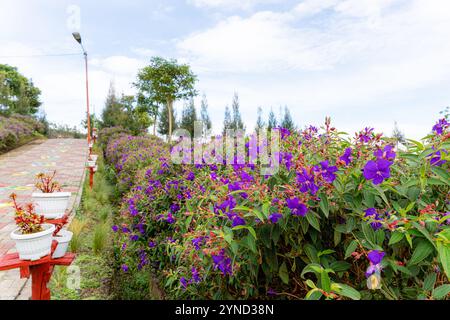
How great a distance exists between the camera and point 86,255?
3.37 metres

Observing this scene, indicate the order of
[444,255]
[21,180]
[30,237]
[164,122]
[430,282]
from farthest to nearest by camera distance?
[164,122] < [21,180] < [30,237] < [430,282] < [444,255]

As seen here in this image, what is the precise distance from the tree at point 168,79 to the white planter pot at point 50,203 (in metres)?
13.9

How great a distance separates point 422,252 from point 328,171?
36cm

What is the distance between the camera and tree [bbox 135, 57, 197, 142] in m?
15.8

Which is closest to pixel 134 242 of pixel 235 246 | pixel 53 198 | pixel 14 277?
pixel 14 277

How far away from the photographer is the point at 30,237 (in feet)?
5.17

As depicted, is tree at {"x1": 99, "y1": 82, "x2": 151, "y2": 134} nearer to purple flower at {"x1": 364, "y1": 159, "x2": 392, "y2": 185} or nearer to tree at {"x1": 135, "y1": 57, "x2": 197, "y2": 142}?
tree at {"x1": 135, "y1": 57, "x2": 197, "y2": 142}

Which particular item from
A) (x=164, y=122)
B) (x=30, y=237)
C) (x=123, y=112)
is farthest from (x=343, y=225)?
(x=164, y=122)

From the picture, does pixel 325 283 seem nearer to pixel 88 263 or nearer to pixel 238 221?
pixel 238 221

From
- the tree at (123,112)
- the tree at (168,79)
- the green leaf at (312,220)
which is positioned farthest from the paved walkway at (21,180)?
the tree at (168,79)

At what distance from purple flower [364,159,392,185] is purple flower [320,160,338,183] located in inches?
4.1

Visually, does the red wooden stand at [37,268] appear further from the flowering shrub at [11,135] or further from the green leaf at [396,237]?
A: the flowering shrub at [11,135]

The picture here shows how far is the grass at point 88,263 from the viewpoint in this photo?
2.61 meters
